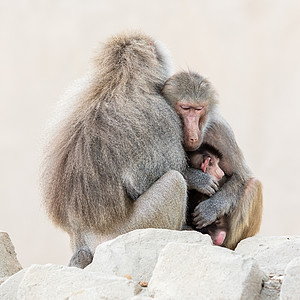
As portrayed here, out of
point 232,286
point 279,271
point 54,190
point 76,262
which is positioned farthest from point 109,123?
point 232,286

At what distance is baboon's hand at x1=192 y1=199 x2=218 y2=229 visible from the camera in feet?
11.3

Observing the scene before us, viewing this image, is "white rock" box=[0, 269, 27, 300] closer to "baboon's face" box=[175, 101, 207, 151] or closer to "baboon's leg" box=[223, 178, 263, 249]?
"baboon's face" box=[175, 101, 207, 151]

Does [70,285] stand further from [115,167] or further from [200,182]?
[200,182]

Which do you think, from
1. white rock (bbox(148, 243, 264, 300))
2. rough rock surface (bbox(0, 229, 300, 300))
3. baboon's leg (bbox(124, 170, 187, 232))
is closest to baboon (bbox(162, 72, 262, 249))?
baboon's leg (bbox(124, 170, 187, 232))

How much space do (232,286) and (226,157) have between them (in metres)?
1.72

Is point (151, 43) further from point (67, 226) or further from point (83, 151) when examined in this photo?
point (67, 226)

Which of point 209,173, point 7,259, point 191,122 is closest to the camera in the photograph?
point 7,259

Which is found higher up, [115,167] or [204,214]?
[115,167]

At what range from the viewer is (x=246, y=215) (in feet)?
11.7

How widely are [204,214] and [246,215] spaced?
0.83ft

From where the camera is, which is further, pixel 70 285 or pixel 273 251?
pixel 273 251

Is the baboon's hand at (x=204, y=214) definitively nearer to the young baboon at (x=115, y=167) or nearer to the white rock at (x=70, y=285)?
the young baboon at (x=115, y=167)

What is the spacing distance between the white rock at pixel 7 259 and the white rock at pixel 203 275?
1.18m

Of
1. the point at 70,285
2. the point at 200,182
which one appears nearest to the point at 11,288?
the point at 70,285
